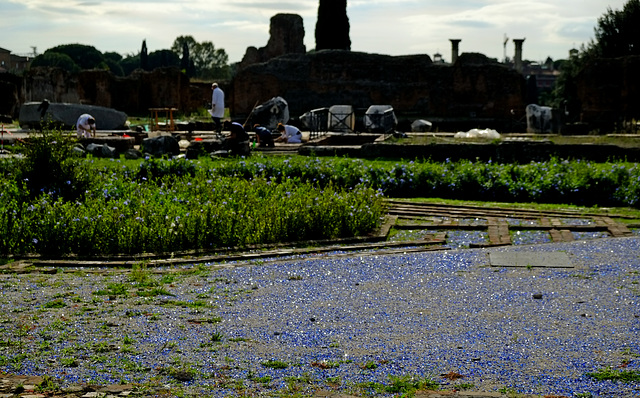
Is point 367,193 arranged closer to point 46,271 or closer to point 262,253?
point 262,253

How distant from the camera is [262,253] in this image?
26.6ft

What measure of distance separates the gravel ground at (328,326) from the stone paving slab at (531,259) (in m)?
0.13

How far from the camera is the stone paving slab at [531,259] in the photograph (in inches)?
297

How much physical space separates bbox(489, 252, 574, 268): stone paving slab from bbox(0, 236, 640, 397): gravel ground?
0.13 meters

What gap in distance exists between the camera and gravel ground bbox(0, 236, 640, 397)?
4637 millimetres

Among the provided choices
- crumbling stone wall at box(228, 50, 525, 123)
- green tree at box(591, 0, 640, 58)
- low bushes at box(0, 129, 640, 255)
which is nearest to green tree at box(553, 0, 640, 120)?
green tree at box(591, 0, 640, 58)

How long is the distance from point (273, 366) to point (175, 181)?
688 centimetres

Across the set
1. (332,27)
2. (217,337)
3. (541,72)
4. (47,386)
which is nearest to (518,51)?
(332,27)

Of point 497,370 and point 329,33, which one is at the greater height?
point 329,33

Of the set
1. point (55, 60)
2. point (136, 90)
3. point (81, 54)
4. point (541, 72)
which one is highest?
point (81, 54)

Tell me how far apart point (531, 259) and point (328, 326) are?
2.77 m

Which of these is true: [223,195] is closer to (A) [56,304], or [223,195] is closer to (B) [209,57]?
(A) [56,304]


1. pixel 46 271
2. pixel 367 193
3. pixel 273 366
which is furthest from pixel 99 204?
pixel 273 366

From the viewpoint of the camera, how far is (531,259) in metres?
7.77
